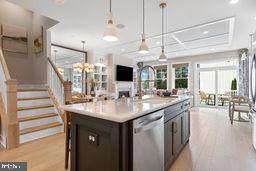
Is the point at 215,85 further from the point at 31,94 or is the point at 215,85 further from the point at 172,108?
the point at 31,94

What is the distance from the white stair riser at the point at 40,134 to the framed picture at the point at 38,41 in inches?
111

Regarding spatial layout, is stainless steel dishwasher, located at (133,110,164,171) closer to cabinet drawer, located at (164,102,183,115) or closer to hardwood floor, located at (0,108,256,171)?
cabinet drawer, located at (164,102,183,115)

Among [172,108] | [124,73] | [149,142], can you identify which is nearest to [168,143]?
[172,108]

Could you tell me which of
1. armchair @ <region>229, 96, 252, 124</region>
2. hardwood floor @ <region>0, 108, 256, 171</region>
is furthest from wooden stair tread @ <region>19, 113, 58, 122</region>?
armchair @ <region>229, 96, 252, 124</region>

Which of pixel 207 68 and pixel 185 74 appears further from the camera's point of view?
pixel 185 74

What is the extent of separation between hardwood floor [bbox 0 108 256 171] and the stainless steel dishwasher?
65 centimetres

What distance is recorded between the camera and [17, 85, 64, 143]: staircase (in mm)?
3053

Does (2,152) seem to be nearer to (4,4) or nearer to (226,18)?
(4,4)

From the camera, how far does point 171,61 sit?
8922mm

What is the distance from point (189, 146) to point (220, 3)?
9.69ft

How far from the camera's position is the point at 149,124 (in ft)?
4.83

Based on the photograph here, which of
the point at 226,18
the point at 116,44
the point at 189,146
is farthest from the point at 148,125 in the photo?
the point at 116,44

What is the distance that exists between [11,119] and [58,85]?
1.53 m

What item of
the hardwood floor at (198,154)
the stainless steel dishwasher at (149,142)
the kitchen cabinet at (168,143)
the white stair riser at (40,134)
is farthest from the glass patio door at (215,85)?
the white stair riser at (40,134)
